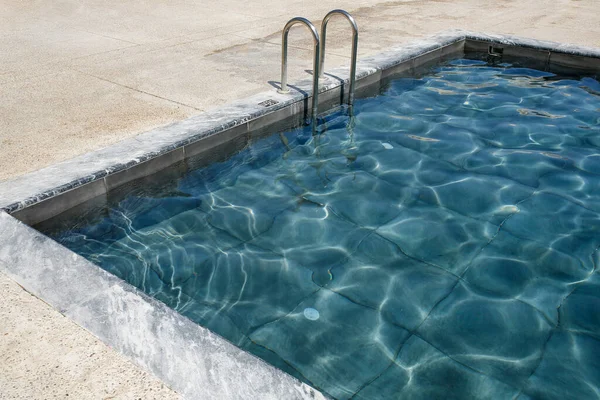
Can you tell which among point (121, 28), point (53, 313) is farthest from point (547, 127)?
point (121, 28)

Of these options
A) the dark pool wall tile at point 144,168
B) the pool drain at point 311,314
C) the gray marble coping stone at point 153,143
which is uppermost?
the gray marble coping stone at point 153,143

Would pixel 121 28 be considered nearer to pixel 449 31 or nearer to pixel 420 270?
pixel 449 31

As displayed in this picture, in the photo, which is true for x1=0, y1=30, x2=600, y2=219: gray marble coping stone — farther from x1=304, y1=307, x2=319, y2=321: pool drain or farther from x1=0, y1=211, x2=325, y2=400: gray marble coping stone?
x1=304, y1=307, x2=319, y2=321: pool drain

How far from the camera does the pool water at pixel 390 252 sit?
3.43 metres

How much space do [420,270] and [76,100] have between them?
13.0 ft

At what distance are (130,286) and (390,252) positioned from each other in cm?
189

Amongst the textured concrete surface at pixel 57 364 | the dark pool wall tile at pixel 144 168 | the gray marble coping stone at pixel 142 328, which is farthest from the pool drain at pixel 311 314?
the dark pool wall tile at pixel 144 168

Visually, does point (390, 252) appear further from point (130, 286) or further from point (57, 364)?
point (57, 364)

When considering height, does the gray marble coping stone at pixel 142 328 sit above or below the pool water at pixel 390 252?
above

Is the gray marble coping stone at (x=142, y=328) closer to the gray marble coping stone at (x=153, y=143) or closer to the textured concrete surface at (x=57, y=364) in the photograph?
the textured concrete surface at (x=57, y=364)

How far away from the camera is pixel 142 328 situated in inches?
116

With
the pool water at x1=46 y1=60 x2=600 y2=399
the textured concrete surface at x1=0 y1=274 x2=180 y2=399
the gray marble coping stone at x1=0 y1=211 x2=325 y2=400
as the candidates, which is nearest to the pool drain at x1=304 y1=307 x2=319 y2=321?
the pool water at x1=46 y1=60 x2=600 y2=399

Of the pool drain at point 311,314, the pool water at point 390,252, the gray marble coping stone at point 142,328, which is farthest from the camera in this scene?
the pool drain at point 311,314

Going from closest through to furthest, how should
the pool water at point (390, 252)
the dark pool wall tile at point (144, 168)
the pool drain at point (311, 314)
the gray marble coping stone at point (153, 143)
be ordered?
the pool water at point (390, 252) < the pool drain at point (311, 314) < the gray marble coping stone at point (153, 143) < the dark pool wall tile at point (144, 168)
